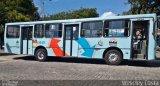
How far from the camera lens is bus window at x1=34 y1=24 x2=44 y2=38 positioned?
21.1 meters

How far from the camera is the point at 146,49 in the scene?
1680 cm

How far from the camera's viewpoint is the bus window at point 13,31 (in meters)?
22.5

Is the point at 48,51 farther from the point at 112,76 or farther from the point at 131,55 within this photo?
the point at 112,76

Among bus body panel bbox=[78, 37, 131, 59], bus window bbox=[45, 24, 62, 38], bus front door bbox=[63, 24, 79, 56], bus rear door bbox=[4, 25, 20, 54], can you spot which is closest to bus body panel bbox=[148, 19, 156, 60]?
bus body panel bbox=[78, 37, 131, 59]

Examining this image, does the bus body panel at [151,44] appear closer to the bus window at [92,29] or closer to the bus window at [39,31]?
the bus window at [92,29]

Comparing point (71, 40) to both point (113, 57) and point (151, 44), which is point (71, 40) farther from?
point (151, 44)

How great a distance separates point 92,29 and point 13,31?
6.67 metres

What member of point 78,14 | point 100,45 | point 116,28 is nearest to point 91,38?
point 100,45

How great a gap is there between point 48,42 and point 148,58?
6.85 m

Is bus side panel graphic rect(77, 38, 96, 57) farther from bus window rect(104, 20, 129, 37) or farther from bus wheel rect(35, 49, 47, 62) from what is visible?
bus wheel rect(35, 49, 47, 62)

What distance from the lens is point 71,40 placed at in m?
19.5

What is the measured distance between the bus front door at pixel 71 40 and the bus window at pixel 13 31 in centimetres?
424

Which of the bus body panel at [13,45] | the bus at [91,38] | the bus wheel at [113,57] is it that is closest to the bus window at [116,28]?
the bus at [91,38]

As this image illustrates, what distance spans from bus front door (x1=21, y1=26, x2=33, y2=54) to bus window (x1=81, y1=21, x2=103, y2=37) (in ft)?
14.3
